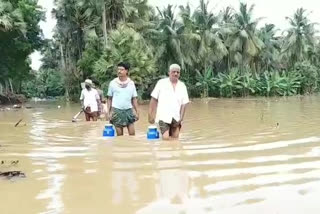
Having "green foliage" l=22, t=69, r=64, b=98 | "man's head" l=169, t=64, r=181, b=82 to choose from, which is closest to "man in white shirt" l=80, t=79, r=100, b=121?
"man's head" l=169, t=64, r=181, b=82

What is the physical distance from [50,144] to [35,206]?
14.3ft

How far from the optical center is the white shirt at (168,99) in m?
7.77

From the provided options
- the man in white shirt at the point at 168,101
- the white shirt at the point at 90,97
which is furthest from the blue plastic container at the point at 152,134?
the white shirt at the point at 90,97

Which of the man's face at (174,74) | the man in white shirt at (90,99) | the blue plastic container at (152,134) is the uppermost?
the man's face at (174,74)

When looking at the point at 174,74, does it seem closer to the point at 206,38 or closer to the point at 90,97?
the point at 90,97

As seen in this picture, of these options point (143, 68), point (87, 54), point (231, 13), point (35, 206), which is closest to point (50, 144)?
point (35, 206)

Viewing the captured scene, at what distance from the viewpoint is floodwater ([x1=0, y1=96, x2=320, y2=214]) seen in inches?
163

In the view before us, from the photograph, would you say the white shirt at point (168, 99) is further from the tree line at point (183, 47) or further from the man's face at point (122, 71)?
the tree line at point (183, 47)

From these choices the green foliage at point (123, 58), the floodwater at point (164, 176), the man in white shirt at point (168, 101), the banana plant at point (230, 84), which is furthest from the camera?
the banana plant at point (230, 84)

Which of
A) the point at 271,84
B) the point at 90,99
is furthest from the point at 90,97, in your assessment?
the point at 271,84

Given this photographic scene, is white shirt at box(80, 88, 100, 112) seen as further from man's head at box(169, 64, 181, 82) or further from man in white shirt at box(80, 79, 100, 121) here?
man's head at box(169, 64, 181, 82)

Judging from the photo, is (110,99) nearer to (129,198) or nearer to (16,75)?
(129,198)

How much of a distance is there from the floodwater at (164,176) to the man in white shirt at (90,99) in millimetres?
4238

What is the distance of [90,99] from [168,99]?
5392mm
